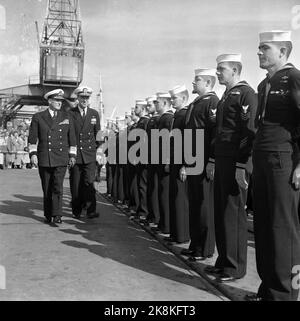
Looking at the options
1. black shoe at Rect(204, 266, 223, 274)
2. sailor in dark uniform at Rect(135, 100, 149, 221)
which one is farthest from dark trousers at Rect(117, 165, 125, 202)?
black shoe at Rect(204, 266, 223, 274)

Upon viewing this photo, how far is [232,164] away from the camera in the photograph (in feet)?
13.5

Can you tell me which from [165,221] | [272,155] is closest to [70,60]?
[165,221]

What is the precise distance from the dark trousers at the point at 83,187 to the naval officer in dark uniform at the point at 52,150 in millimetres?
428

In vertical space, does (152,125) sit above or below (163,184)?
above

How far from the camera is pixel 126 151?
9062mm

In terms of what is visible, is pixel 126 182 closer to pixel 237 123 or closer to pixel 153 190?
pixel 153 190

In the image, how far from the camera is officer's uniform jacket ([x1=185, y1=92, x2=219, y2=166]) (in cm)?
480

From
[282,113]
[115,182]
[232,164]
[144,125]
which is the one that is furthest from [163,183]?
[115,182]

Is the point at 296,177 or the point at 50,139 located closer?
the point at 296,177

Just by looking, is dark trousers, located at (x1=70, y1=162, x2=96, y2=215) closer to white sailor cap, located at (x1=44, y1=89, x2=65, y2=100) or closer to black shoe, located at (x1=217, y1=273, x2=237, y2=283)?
white sailor cap, located at (x1=44, y1=89, x2=65, y2=100)

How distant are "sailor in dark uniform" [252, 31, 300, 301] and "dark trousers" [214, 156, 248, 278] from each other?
2.29 ft

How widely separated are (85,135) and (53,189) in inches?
44.9

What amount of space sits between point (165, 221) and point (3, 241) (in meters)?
2.05
